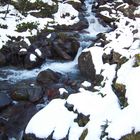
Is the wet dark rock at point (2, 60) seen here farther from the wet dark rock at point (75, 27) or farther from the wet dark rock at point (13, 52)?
the wet dark rock at point (75, 27)

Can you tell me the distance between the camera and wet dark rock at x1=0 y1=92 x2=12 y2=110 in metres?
11.7

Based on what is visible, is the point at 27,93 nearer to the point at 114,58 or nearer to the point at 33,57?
the point at 33,57

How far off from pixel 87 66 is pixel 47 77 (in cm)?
164

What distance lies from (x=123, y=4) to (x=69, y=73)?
7.43m

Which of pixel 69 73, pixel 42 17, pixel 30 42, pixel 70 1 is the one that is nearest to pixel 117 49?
pixel 69 73

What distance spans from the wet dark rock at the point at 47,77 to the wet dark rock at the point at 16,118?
1.64m

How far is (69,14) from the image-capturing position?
2017 centimetres

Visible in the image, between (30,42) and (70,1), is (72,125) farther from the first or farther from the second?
(70,1)

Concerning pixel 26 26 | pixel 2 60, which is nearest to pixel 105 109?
pixel 2 60

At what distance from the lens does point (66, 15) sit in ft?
66.1

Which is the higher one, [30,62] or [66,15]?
[66,15]

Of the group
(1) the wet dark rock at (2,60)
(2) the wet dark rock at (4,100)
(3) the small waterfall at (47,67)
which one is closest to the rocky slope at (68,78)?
(2) the wet dark rock at (4,100)

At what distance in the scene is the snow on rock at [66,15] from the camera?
63.4 feet

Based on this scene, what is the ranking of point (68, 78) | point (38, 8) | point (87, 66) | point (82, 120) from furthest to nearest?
point (38, 8) → point (87, 66) → point (68, 78) → point (82, 120)
